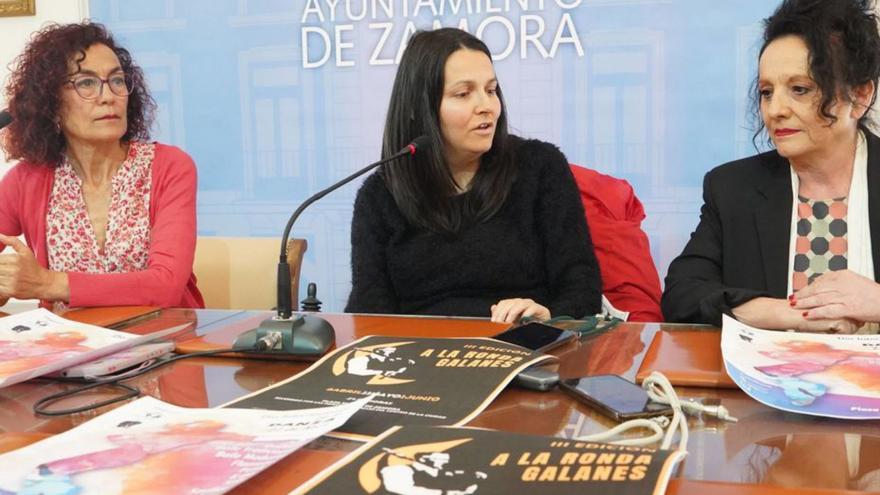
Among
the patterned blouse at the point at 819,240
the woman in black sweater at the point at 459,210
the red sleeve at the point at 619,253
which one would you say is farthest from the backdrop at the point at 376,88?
the patterned blouse at the point at 819,240

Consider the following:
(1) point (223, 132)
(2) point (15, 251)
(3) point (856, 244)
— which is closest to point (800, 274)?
(3) point (856, 244)

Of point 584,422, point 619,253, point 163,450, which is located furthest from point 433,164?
point 163,450

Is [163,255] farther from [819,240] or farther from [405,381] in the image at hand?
[819,240]

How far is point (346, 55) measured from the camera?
313 cm

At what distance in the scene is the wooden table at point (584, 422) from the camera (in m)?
0.71

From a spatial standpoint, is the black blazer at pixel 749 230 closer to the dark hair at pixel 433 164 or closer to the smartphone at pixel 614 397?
the dark hair at pixel 433 164

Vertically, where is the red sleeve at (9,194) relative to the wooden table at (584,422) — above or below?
above

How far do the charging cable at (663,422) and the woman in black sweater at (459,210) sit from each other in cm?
94

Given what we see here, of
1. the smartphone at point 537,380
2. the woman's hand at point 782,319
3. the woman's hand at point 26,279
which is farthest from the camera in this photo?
the woman's hand at point 26,279

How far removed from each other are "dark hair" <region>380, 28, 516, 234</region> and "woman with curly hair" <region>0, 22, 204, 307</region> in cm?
56

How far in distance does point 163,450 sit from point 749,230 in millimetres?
1381

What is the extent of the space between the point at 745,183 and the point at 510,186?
53cm

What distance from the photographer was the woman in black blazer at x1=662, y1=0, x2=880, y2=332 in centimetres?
168

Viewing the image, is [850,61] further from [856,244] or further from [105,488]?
[105,488]
